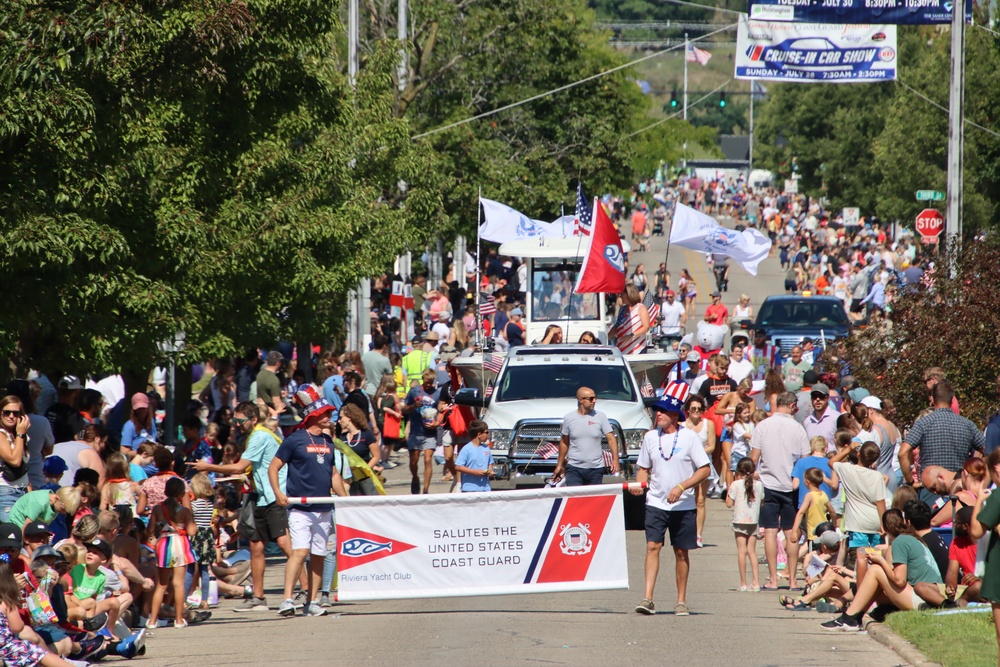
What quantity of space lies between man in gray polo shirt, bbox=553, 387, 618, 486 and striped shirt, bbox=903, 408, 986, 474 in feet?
10.2

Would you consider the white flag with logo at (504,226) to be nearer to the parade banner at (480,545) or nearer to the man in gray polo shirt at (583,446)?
the man in gray polo shirt at (583,446)

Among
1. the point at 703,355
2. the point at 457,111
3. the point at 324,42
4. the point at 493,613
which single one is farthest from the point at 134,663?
the point at 457,111

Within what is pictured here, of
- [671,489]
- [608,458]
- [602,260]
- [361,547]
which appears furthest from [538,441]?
[602,260]

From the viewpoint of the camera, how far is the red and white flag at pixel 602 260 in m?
24.1

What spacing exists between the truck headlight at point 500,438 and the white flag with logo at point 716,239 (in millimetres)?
9990

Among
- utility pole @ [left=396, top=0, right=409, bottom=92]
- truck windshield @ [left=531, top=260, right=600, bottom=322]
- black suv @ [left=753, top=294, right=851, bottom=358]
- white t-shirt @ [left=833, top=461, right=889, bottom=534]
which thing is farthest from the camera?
black suv @ [left=753, top=294, right=851, bottom=358]

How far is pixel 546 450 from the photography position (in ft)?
59.1

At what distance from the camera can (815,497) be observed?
14.5 m

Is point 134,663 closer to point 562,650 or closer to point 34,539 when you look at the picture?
point 34,539

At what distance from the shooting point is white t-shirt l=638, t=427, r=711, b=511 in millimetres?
13273

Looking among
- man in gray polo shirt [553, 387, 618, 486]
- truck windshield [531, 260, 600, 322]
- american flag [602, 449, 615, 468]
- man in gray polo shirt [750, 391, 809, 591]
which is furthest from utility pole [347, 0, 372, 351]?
man in gray polo shirt [750, 391, 809, 591]

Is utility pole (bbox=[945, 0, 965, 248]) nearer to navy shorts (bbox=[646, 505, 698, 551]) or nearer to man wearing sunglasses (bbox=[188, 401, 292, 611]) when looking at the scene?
navy shorts (bbox=[646, 505, 698, 551])

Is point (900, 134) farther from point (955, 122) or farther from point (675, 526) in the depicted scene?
point (675, 526)

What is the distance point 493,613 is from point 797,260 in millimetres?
45044
